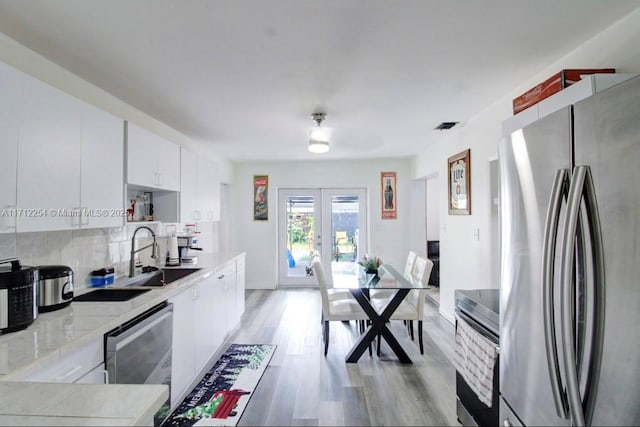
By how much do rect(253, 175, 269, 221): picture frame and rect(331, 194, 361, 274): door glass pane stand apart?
4.10 ft

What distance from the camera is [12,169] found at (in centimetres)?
140

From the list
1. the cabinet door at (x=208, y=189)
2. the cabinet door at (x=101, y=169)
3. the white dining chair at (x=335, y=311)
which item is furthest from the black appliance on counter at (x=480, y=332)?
the cabinet door at (x=208, y=189)

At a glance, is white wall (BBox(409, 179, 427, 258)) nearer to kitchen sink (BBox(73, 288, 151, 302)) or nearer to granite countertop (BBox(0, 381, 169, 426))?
kitchen sink (BBox(73, 288, 151, 302))

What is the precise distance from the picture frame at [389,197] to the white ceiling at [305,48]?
252 cm

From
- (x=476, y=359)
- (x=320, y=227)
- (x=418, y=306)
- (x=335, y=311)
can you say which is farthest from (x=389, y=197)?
(x=476, y=359)

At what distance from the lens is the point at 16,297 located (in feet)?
4.44

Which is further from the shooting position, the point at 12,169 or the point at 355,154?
the point at 355,154

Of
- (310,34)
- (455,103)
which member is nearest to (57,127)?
(310,34)

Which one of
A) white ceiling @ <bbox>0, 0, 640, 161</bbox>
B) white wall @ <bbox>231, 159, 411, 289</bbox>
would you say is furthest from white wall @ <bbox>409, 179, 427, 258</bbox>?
white ceiling @ <bbox>0, 0, 640, 161</bbox>

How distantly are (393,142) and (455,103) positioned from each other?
59.0 inches

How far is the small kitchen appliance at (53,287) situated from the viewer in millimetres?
1602

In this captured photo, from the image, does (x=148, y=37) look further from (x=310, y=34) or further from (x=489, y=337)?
(x=489, y=337)

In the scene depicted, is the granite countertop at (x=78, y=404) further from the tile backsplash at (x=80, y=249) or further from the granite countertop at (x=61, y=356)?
the tile backsplash at (x=80, y=249)

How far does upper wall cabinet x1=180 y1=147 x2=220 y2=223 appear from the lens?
10.3ft
